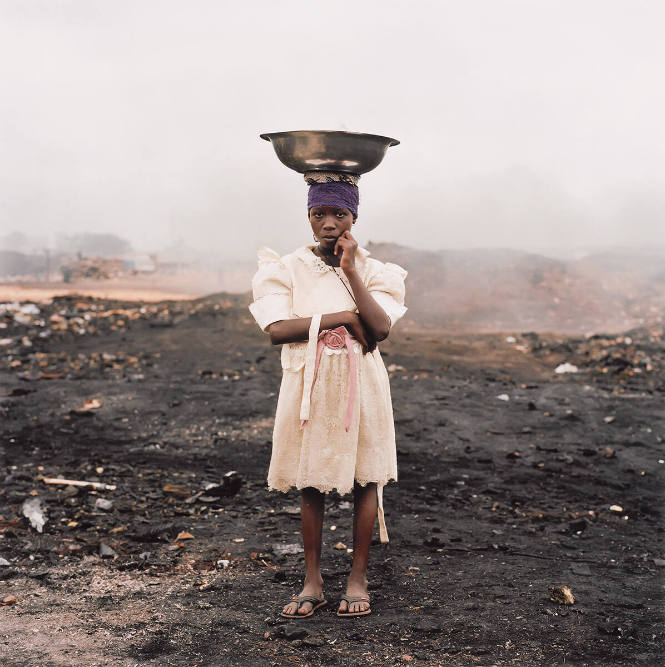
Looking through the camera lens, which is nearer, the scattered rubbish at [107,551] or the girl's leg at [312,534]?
the girl's leg at [312,534]

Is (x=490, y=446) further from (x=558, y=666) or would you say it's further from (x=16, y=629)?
(x=16, y=629)

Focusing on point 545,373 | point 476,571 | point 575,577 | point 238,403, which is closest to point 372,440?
point 476,571

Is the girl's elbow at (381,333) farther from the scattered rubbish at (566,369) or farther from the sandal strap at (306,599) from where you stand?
the scattered rubbish at (566,369)

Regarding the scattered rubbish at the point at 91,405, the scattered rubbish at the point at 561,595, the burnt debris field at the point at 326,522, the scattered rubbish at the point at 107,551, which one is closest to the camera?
the burnt debris field at the point at 326,522

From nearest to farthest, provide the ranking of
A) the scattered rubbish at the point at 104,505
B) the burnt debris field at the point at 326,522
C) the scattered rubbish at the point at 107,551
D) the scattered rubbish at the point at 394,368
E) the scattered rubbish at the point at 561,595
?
1. the burnt debris field at the point at 326,522
2. the scattered rubbish at the point at 561,595
3. the scattered rubbish at the point at 107,551
4. the scattered rubbish at the point at 104,505
5. the scattered rubbish at the point at 394,368

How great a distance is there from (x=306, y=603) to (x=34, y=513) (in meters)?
2.34

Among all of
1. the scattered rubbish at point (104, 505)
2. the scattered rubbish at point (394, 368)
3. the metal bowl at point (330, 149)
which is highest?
the metal bowl at point (330, 149)

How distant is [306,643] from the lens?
335 centimetres

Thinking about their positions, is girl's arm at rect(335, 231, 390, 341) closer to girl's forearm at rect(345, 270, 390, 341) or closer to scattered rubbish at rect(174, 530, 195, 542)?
girl's forearm at rect(345, 270, 390, 341)

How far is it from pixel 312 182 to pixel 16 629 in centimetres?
235

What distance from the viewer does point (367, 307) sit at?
3.52 meters

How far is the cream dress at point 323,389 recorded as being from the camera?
3570 millimetres

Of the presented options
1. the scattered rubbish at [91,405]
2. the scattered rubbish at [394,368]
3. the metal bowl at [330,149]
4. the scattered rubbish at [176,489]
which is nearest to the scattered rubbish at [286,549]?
the scattered rubbish at [176,489]

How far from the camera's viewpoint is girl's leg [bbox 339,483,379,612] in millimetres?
3689
